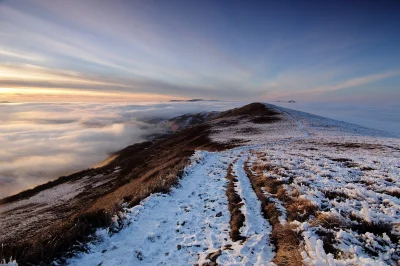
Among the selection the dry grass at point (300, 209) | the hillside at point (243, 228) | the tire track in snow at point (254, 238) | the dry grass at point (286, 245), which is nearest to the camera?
the dry grass at point (286, 245)

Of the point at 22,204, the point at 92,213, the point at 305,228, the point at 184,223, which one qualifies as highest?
the point at 305,228

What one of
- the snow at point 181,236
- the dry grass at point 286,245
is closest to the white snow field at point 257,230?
the snow at point 181,236

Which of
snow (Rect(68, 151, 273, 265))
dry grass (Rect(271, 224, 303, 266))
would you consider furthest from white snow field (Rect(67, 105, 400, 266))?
dry grass (Rect(271, 224, 303, 266))

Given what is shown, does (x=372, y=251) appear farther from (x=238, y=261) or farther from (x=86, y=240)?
(x=86, y=240)

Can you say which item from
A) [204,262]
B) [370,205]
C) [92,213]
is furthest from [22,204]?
[370,205]

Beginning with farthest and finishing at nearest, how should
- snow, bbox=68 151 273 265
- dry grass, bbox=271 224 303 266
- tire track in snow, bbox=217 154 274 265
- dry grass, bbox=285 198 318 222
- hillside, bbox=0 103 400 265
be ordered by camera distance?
dry grass, bbox=285 198 318 222, snow, bbox=68 151 273 265, tire track in snow, bbox=217 154 274 265, hillside, bbox=0 103 400 265, dry grass, bbox=271 224 303 266

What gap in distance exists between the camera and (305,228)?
603 cm

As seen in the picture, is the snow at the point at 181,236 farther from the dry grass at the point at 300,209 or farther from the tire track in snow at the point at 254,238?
the dry grass at the point at 300,209

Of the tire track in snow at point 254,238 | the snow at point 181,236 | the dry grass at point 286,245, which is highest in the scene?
the dry grass at point 286,245

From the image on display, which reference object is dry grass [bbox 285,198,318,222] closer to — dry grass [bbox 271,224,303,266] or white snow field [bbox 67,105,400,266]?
white snow field [bbox 67,105,400,266]

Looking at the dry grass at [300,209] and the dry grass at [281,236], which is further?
the dry grass at [300,209]

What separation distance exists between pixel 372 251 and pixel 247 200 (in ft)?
16.7

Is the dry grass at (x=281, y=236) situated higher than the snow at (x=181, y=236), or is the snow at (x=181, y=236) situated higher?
the dry grass at (x=281, y=236)

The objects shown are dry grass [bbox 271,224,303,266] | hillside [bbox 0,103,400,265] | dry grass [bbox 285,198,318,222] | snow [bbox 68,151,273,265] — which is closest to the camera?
dry grass [bbox 271,224,303,266]
